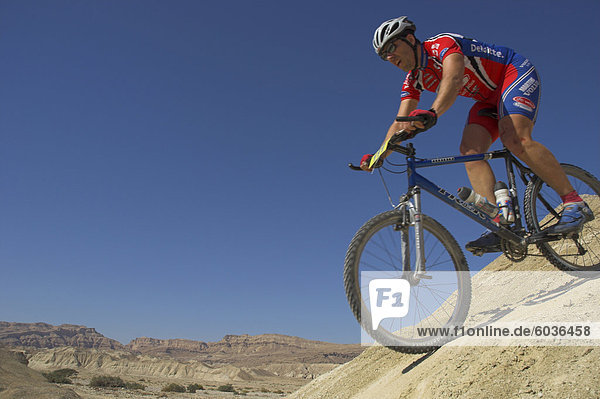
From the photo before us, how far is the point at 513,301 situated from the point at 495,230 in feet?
5.68

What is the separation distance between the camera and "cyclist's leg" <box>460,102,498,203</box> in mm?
4633

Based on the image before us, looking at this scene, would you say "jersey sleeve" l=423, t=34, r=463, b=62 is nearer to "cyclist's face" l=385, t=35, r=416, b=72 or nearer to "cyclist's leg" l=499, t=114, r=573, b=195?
"cyclist's face" l=385, t=35, r=416, b=72

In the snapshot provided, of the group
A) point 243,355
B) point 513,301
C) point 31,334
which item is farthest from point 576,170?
point 31,334

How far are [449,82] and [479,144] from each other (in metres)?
1.20

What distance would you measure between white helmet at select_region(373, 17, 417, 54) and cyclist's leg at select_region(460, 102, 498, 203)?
1418 mm

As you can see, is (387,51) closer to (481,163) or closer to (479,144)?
(479,144)

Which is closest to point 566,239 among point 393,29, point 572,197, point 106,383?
point 572,197

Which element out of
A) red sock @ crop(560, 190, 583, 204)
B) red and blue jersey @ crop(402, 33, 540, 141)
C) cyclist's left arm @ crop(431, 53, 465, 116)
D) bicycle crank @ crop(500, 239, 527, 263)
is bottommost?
bicycle crank @ crop(500, 239, 527, 263)

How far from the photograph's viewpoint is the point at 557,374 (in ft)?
8.14

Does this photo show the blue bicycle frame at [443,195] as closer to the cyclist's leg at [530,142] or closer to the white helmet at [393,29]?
A: the cyclist's leg at [530,142]

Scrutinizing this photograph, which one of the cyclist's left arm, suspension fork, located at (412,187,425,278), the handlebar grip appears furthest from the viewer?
the cyclist's left arm

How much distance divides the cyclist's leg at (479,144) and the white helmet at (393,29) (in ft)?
4.65

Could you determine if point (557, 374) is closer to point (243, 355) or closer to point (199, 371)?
point (199, 371)

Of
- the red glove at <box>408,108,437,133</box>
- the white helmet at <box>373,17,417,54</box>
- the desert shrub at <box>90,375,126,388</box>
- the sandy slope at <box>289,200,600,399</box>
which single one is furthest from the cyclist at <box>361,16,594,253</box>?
the desert shrub at <box>90,375,126,388</box>
